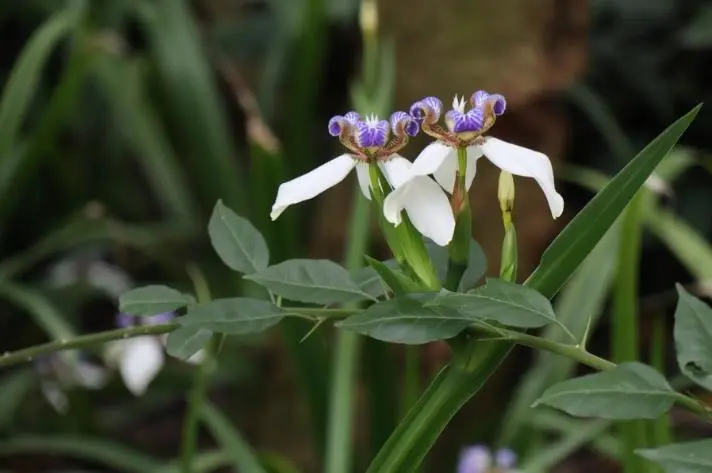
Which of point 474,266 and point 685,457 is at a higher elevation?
point 474,266

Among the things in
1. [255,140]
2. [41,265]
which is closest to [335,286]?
[255,140]

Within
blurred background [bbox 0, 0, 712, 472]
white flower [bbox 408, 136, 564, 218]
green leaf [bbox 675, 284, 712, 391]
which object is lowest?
green leaf [bbox 675, 284, 712, 391]

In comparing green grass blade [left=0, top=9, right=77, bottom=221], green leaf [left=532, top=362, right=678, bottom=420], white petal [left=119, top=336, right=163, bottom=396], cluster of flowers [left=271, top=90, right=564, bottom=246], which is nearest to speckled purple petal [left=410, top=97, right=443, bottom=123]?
cluster of flowers [left=271, top=90, right=564, bottom=246]

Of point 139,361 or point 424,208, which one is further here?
point 139,361

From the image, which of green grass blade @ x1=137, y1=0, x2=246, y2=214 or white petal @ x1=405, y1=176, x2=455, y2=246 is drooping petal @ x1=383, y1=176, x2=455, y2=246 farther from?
green grass blade @ x1=137, y1=0, x2=246, y2=214

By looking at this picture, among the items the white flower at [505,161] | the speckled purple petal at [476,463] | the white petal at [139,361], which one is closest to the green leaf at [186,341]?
the white flower at [505,161]

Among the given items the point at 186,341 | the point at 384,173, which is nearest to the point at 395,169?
the point at 384,173

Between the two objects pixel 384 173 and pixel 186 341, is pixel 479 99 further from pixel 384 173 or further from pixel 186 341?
pixel 186 341
